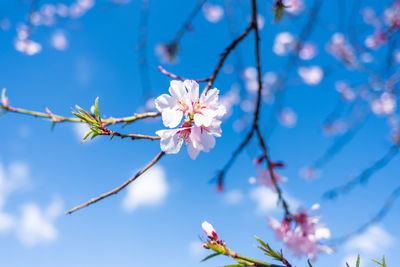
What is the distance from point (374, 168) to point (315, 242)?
1.07 metres

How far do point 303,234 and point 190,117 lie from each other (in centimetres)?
103

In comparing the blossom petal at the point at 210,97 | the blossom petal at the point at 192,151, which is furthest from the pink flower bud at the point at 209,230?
the blossom petal at the point at 210,97

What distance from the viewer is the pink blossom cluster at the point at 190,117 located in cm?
83

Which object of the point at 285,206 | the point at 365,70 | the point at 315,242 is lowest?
the point at 315,242

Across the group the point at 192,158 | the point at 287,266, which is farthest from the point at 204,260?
the point at 192,158

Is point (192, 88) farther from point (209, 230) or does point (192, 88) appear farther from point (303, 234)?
point (303, 234)

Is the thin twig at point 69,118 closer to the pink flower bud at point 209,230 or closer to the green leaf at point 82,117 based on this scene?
the green leaf at point 82,117

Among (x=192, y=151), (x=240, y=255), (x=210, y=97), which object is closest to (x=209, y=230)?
(x=240, y=255)

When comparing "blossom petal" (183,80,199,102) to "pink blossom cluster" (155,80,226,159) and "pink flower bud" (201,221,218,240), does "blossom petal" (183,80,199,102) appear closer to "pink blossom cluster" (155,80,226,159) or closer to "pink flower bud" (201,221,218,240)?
"pink blossom cluster" (155,80,226,159)

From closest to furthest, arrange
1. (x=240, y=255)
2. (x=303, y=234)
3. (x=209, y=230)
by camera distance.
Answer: (x=240, y=255) < (x=209, y=230) < (x=303, y=234)

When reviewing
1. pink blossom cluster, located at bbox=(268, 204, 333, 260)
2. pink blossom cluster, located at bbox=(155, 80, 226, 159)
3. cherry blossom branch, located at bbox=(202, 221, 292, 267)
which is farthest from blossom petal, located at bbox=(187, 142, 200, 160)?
pink blossom cluster, located at bbox=(268, 204, 333, 260)

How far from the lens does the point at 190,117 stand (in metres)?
0.88

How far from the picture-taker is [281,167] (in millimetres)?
1708

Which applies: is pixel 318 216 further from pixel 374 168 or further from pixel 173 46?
pixel 173 46
